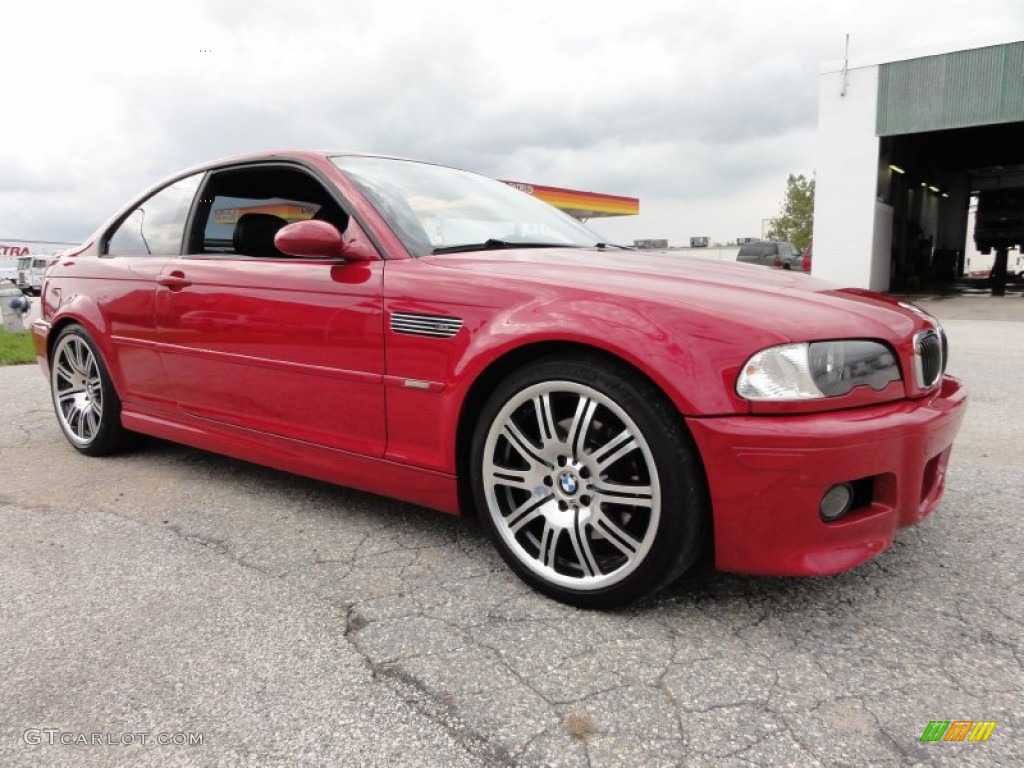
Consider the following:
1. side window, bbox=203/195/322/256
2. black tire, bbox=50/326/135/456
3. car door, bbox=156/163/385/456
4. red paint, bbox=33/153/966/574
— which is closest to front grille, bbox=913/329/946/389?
red paint, bbox=33/153/966/574

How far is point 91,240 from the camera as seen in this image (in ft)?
13.1

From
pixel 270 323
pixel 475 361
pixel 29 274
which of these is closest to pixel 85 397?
pixel 270 323

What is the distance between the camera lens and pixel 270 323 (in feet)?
9.07

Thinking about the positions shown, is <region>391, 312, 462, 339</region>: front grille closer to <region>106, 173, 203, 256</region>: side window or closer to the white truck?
<region>106, 173, 203, 256</region>: side window

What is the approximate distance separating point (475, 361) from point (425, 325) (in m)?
0.24

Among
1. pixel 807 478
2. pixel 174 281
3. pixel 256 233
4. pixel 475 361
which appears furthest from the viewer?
pixel 174 281

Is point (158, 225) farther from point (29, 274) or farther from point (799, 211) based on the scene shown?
point (799, 211)

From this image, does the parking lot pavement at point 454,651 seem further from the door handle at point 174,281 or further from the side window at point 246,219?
the side window at point 246,219

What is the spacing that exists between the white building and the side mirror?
18151mm

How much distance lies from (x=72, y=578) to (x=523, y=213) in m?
2.20

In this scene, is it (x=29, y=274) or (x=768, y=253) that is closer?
(x=768, y=253)

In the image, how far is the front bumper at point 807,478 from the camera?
1.80 meters

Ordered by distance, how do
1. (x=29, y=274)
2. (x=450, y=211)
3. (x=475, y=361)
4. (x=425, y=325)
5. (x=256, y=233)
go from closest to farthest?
(x=475, y=361)
(x=425, y=325)
(x=450, y=211)
(x=256, y=233)
(x=29, y=274)

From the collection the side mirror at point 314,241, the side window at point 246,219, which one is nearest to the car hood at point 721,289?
the side mirror at point 314,241
